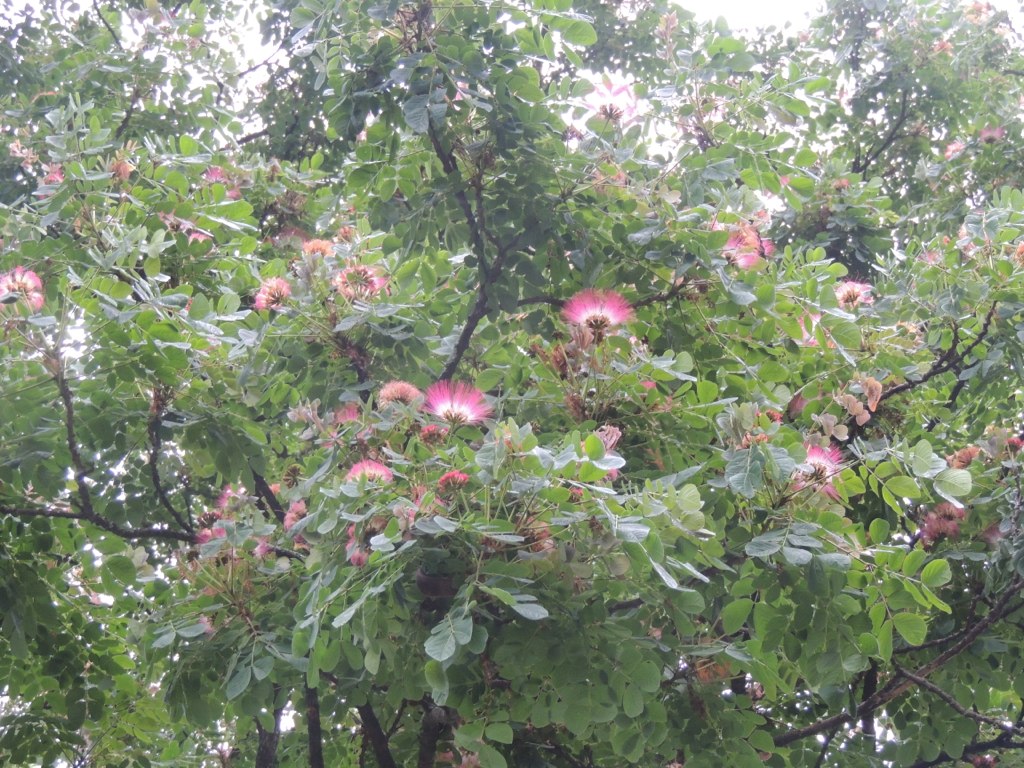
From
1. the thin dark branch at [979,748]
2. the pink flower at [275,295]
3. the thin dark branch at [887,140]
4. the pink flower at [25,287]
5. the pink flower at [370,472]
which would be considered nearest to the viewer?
the pink flower at [370,472]

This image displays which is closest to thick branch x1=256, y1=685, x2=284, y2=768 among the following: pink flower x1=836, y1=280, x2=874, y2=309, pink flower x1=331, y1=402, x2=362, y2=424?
pink flower x1=331, y1=402, x2=362, y2=424

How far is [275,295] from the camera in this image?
3678 millimetres

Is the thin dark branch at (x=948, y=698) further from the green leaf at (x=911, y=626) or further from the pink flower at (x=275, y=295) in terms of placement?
the pink flower at (x=275, y=295)

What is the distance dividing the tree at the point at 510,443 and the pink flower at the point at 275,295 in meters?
0.01

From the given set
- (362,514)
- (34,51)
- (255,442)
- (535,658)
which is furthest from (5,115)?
(535,658)

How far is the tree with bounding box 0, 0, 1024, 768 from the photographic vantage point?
290 centimetres

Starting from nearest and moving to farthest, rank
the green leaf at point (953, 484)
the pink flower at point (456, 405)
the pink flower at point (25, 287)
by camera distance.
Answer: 1. the green leaf at point (953, 484)
2. the pink flower at point (456, 405)
3. the pink flower at point (25, 287)

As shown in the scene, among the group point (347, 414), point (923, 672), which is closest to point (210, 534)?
point (347, 414)

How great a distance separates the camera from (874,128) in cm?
751

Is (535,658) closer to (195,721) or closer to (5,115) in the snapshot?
(195,721)

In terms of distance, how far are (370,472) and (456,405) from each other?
0.39 m

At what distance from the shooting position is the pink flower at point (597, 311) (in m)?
3.40

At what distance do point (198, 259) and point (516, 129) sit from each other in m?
1.60

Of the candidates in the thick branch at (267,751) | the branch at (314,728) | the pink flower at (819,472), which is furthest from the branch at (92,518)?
the pink flower at (819,472)
